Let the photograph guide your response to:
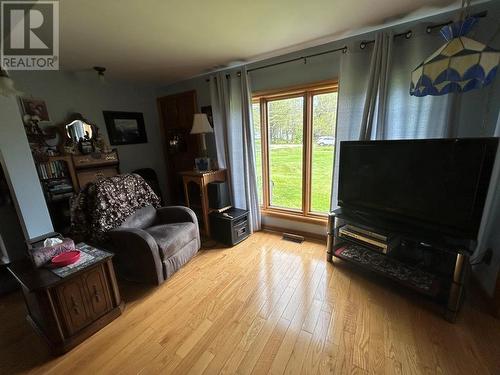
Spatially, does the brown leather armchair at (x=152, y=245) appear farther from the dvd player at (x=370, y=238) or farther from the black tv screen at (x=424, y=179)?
the black tv screen at (x=424, y=179)

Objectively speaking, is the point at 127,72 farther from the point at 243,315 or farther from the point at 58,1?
the point at 243,315

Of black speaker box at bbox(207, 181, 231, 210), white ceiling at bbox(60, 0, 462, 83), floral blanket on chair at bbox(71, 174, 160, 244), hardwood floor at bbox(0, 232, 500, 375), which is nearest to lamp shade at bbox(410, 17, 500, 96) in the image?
white ceiling at bbox(60, 0, 462, 83)

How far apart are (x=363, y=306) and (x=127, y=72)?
3535mm

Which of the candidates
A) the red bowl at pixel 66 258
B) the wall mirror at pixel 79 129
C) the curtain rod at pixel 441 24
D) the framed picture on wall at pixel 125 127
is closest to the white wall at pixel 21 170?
the red bowl at pixel 66 258

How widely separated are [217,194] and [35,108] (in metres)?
2.27

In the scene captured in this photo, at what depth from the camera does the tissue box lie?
143 centimetres

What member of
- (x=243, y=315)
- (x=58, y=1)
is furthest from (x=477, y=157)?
(x=58, y=1)

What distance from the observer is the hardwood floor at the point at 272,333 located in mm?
1265

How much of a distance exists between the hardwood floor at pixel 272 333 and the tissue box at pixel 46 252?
21.9 inches

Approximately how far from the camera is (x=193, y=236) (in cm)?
230

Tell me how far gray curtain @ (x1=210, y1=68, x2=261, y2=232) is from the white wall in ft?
6.12

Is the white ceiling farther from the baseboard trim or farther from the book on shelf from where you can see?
the baseboard trim

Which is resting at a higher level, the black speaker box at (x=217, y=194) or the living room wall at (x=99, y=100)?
the living room wall at (x=99, y=100)

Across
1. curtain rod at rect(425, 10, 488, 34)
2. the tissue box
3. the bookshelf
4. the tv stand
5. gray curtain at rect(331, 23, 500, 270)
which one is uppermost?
curtain rod at rect(425, 10, 488, 34)
